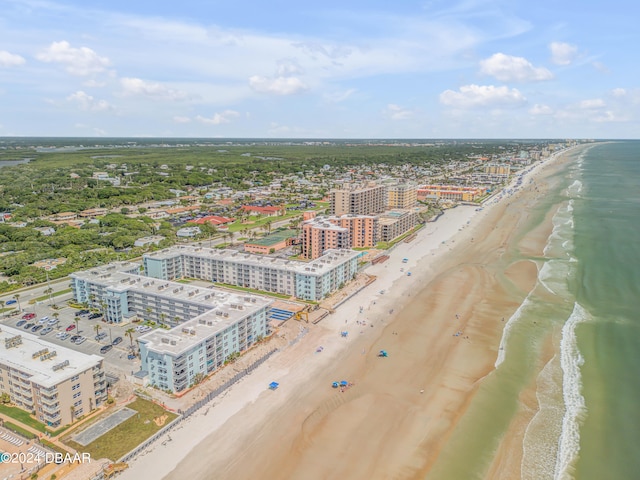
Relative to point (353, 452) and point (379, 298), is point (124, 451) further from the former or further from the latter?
point (379, 298)

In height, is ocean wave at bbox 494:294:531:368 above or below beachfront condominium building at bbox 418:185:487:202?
below

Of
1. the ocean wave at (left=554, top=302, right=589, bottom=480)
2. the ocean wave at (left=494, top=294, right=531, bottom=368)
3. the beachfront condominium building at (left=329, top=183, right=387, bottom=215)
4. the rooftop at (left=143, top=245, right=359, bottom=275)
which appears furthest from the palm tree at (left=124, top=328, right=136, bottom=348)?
the beachfront condominium building at (left=329, top=183, right=387, bottom=215)

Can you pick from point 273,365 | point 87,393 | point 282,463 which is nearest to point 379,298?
point 273,365

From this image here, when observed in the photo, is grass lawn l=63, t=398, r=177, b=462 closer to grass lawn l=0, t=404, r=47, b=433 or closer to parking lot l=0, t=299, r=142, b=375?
grass lawn l=0, t=404, r=47, b=433

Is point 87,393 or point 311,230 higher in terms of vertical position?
point 311,230

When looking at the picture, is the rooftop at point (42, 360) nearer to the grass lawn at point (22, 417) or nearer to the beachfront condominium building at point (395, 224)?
the grass lawn at point (22, 417)

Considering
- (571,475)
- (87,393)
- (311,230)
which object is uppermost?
(311,230)

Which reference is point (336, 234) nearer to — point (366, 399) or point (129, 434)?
point (366, 399)
